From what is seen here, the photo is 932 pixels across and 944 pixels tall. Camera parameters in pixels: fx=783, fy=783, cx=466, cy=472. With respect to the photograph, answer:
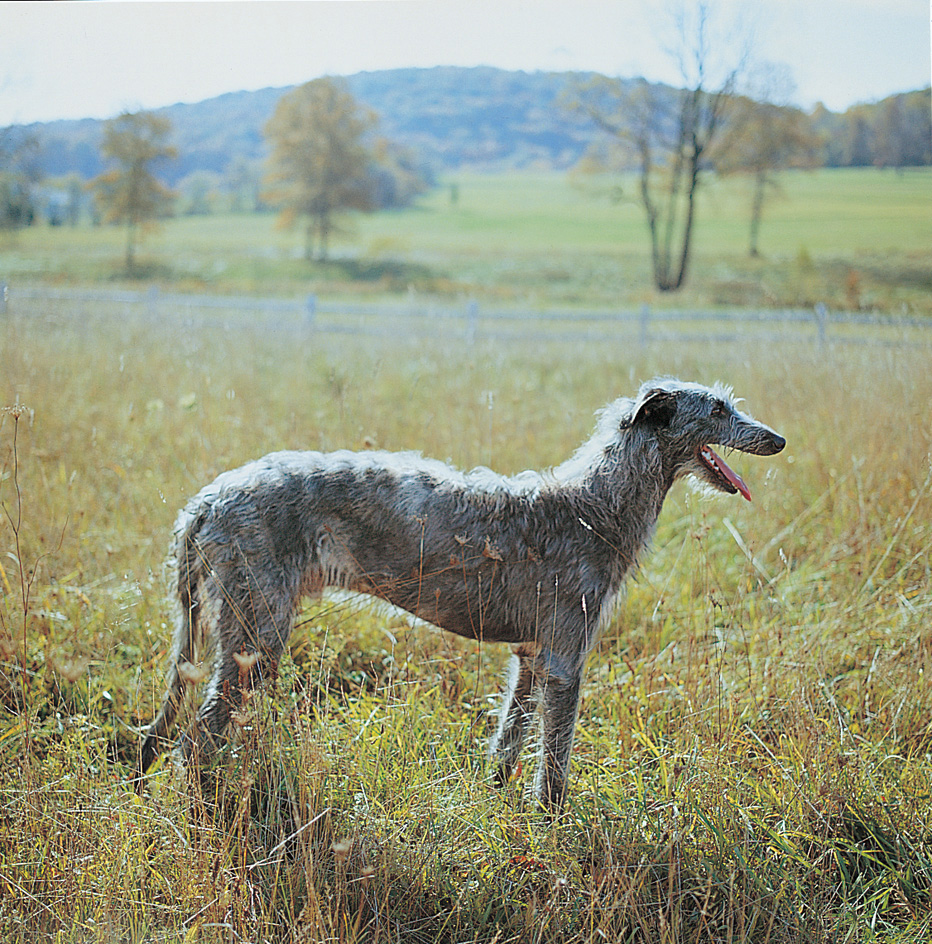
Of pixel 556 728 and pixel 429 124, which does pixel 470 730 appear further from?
pixel 429 124

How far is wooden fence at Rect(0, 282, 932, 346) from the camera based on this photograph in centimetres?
669

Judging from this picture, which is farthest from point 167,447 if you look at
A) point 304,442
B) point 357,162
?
point 357,162

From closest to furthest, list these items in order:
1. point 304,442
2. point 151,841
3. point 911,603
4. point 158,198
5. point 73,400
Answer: point 151,841 → point 911,603 → point 304,442 → point 73,400 → point 158,198

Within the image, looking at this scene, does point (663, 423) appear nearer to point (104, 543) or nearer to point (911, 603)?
point (911, 603)

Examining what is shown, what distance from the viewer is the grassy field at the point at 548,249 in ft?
57.4

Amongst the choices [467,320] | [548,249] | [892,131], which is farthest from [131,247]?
[892,131]

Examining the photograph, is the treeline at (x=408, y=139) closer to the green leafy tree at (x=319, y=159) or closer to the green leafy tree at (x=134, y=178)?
the green leafy tree at (x=134, y=178)

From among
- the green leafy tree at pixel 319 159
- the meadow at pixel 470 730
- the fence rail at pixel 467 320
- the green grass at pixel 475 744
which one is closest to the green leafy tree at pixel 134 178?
the fence rail at pixel 467 320

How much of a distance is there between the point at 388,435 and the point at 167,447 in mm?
1504

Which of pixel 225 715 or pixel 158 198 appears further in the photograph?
pixel 158 198

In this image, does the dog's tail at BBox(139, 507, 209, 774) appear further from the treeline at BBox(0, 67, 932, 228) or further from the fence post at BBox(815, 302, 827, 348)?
the fence post at BBox(815, 302, 827, 348)

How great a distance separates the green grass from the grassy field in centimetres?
844

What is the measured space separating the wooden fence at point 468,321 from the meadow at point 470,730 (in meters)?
1.06

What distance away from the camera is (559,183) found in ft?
118
